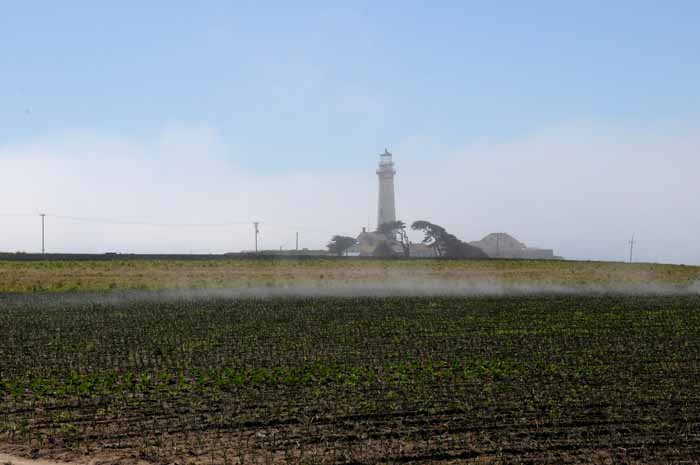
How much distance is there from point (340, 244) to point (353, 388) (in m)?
92.3

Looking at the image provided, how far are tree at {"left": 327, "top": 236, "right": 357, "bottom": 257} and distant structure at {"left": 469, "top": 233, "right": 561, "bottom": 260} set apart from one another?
24.9 m

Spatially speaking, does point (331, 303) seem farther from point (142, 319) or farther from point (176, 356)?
point (176, 356)

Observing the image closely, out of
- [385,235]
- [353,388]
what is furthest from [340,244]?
[353,388]

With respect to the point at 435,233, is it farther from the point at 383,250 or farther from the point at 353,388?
the point at 353,388

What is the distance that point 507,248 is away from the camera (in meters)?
132

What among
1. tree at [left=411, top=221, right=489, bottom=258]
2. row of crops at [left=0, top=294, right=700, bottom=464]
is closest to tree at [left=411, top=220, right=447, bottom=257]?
tree at [left=411, top=221, right=489, bottom=258]

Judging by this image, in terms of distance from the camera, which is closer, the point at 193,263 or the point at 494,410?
the point at 494,410

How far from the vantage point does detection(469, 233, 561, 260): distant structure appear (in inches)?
5034

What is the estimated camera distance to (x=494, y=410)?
55.3 ft

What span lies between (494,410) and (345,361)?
286 inches

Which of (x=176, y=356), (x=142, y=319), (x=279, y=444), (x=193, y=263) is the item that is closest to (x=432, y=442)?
(x=279, y=444)

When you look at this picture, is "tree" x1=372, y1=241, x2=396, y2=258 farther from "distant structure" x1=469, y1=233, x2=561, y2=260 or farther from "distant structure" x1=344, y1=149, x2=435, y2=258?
"distant structure" x1=469, y1=233, x2=561, y2=260

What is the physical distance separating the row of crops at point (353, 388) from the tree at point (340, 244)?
7496 centimetres

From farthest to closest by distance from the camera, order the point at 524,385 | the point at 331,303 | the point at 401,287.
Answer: the point at 401,287, the point at 331,303, the point at 524,385
